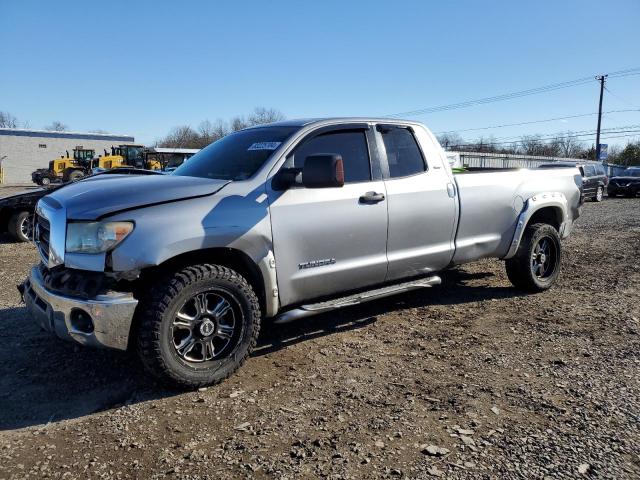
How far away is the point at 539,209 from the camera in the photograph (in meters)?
5.66

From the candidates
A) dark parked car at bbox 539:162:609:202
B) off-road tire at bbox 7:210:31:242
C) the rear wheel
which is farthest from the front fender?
the rear wheel

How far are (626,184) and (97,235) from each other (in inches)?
1081

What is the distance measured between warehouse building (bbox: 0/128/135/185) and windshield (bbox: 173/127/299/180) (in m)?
59.5

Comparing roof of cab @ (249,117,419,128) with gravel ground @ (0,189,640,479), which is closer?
gravel ground @ (0,189,640,479)

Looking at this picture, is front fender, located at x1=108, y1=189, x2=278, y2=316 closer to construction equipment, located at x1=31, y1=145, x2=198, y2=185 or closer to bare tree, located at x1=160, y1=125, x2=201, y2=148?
construction equipment, located at x1=31, y1=145, x2=198, y2=185

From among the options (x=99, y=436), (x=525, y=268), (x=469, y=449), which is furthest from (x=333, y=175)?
(x=525, y=268)

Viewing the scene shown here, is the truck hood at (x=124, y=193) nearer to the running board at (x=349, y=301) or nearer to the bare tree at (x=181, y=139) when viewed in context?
the running board at (x=349, y=301)

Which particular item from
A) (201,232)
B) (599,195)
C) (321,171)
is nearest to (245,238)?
(201,232)

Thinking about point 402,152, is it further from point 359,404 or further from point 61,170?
point 61,170

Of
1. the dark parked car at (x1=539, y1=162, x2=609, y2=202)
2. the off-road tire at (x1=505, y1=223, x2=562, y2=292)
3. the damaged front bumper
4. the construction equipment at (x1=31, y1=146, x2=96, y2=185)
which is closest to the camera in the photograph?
the damaged front bumper

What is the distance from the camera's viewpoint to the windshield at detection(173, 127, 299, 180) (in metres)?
3.81

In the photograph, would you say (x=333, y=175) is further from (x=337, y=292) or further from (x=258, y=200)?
(x=337, y=292)

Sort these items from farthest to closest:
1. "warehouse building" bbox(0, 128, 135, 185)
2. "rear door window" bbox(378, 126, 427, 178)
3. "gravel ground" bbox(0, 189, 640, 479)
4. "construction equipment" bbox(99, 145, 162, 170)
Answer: "warehouse building" bbox(0, 128, 135, 185), "construction equipment" bbox(99, 145, 162, 170), "rear door window" bbox(378, 126, 427, 178), "gravel ground" bbox(0, 189, 640, 479)

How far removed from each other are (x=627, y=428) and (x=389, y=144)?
2805 millimetres
